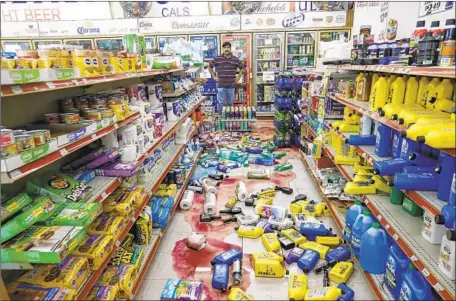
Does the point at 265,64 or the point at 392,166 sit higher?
the point at 265,64

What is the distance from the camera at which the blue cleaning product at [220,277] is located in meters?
2.64

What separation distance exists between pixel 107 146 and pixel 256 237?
1.81 meters

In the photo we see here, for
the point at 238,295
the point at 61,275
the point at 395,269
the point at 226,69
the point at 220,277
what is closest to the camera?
the point at 61,275

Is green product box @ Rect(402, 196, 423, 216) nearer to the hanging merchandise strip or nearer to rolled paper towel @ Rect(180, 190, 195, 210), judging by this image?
the hanging merchandise strip

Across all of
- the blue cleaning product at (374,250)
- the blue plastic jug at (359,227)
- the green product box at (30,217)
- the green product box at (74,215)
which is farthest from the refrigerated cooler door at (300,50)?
the green product box at (30,217)

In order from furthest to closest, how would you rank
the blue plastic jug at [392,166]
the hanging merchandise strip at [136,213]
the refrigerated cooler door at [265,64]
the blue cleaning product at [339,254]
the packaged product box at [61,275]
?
the refrigerated cooler door at [265,64], the blue cleaning product at [339,254], the blue plastic jug at [392,166], the hanging merchandise strip at [136,213], the packaged product box at [61,275]

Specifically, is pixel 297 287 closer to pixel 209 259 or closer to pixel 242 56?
pixel 209 259

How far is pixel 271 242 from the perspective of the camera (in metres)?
3.21

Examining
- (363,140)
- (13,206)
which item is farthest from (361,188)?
(13,206)

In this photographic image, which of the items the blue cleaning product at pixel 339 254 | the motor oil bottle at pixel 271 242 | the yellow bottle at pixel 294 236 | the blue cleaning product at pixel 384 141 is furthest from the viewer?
the yellow bottle at pixel 294 236

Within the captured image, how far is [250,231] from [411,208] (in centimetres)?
162

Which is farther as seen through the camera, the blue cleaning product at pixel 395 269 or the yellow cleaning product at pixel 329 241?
the yellow cleaning product at pixel 329 241

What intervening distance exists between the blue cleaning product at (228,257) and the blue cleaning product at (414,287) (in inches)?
55.5

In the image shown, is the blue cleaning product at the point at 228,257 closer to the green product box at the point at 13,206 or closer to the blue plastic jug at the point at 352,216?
the blue plastic jug at the point at 352,216
